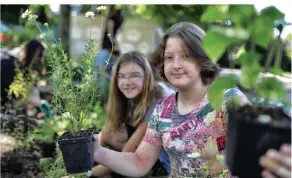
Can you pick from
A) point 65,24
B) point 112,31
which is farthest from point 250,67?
point 112,31

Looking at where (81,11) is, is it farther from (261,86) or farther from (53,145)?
(261,86)

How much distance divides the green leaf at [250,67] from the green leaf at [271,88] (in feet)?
0.11

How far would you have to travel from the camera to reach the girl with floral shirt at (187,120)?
200cm

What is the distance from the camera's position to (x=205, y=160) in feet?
6.67

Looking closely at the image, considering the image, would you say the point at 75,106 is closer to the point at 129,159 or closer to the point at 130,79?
the point at 129,159

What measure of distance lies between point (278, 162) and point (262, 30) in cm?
31

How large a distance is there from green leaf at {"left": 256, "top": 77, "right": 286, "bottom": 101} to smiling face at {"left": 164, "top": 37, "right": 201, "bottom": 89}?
906mm

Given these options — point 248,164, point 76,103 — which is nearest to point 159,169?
point 76,103

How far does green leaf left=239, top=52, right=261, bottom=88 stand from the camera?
1.07 m

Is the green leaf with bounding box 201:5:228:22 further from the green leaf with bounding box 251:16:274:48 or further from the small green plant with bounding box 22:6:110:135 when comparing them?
the small green plant with bounding box 22:6:110:135

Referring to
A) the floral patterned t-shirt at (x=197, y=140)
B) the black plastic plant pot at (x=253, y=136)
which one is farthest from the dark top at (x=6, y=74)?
the black plastic plant pot at (x=253, y=136)

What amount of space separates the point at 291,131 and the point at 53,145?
3.21 metres

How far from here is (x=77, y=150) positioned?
178cm

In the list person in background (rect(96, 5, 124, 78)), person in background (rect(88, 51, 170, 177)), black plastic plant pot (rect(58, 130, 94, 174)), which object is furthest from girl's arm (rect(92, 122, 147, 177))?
person in background (rect(96, 5, 124, 78))
